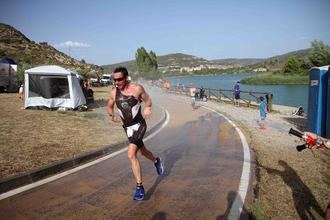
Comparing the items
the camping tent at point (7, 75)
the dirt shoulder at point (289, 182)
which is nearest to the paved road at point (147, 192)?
the dirt shoulder at point (289, 182)

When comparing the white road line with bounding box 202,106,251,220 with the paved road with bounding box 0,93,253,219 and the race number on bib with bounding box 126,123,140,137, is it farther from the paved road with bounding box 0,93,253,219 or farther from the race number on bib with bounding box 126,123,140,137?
the race number on bib with bounding box 126,123,140,137

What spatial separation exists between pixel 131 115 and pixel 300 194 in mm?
3055

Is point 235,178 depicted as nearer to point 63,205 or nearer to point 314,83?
point 63,205

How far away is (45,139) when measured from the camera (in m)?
9.41

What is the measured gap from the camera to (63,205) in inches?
188

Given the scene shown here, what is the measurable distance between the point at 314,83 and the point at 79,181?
30.2 feet

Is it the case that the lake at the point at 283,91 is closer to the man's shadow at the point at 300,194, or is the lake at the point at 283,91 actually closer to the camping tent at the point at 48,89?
the camping tent at the point at 48,89

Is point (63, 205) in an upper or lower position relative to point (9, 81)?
lower

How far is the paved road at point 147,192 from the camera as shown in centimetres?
450

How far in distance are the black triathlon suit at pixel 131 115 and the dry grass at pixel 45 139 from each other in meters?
2.45

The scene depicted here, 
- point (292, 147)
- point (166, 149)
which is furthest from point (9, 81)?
point (292, 147)

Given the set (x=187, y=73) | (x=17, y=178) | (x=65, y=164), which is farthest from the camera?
Answer: (x=187, y=73)

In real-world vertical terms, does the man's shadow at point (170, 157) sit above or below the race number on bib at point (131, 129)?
below

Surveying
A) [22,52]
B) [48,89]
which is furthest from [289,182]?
[22,52]
